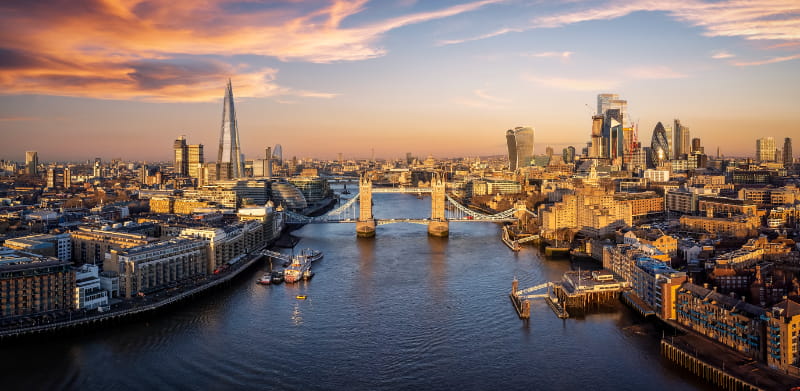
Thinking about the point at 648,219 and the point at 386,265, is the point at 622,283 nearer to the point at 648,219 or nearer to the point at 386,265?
the point at 386,265

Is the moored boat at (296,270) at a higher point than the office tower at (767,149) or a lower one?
lower

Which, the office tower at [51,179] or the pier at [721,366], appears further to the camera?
the office tower at [51,179]

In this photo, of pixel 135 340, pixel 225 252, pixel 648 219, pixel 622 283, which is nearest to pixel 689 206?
pixel 648 219

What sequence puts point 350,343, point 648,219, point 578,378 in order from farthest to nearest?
point 648,219
point 350,343
point 578,378

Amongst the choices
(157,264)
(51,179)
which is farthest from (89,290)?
(51,179)

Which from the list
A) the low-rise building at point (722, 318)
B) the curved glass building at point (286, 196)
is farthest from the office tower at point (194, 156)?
the low-rise building at point (722, 318)

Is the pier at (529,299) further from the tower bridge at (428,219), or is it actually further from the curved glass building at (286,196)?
the curved glass building at (286,196)

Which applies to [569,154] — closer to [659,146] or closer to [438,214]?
[659,146]
